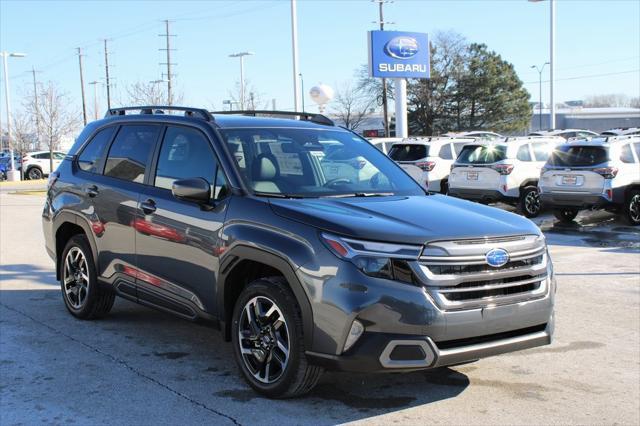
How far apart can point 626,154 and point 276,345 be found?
11.9 m

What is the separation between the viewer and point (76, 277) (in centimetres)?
657

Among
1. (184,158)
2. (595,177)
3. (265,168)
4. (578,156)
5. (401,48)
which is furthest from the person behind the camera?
(401,48)

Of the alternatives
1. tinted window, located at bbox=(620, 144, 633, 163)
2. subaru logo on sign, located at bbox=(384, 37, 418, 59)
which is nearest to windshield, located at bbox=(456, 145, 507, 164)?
tinted window, located at bbox=(620, 144, 633, 163)

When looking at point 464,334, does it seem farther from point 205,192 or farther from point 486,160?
point 486,160

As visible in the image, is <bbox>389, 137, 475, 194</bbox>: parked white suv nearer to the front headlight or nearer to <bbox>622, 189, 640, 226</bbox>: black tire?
<bbox>622, 189, 640, 226</bbox>: black tire

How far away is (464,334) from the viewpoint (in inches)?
159

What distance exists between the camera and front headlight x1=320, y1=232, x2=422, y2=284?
13.0 ft

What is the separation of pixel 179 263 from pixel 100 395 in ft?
3.45

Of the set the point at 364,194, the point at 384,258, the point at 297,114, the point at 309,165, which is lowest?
the point at 384,258

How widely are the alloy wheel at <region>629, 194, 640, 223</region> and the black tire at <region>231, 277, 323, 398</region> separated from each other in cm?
1149

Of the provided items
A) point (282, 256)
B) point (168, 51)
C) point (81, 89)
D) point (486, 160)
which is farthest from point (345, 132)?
point (81, 89)

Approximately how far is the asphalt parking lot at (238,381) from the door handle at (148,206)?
43.3 inches

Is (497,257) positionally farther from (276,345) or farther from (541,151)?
(541,151)

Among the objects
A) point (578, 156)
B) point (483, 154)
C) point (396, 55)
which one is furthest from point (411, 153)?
point (396, 55)
